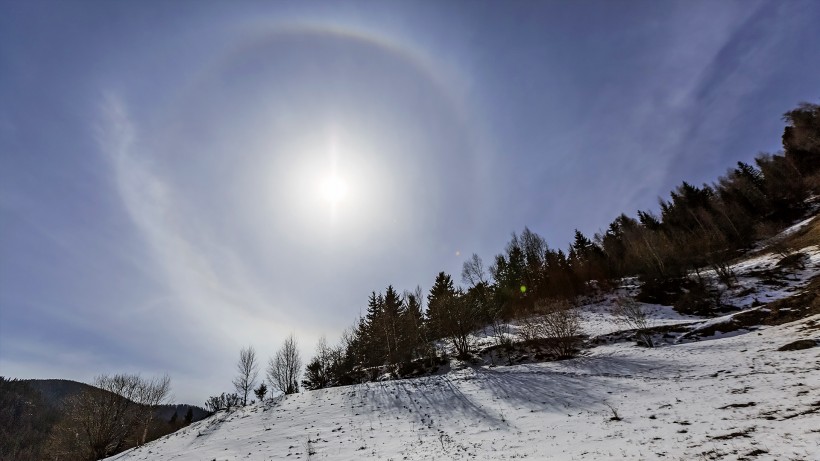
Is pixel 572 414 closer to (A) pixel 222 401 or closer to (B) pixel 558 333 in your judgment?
(B) pixel 558 333

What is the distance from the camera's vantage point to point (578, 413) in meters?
17.8

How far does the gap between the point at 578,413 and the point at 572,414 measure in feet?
1.06

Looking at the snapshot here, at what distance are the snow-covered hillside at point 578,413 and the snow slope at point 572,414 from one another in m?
0.07

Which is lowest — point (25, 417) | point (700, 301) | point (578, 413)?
point (578, 413)

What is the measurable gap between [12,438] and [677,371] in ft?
650

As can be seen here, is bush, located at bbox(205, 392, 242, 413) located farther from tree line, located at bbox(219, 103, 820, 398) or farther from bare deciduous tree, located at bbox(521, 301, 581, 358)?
bare deciduous tree, located at bbox(521, 301, 581, 358)

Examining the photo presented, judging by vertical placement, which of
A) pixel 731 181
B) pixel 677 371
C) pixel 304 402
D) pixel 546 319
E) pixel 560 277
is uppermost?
pixel 731 181

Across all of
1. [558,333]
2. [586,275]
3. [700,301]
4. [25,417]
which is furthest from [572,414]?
[25,417]

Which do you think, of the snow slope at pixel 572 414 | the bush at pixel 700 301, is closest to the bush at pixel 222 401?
the snow slope at pixel 572 414

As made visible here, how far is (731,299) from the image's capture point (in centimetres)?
3828

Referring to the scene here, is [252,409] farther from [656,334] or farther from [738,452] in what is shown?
[656,334]

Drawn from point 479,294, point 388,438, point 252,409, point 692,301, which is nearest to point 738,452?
point 388,438

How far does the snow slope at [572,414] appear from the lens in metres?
11.3

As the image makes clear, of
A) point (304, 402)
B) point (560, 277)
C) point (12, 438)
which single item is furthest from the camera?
point (12, 438)
